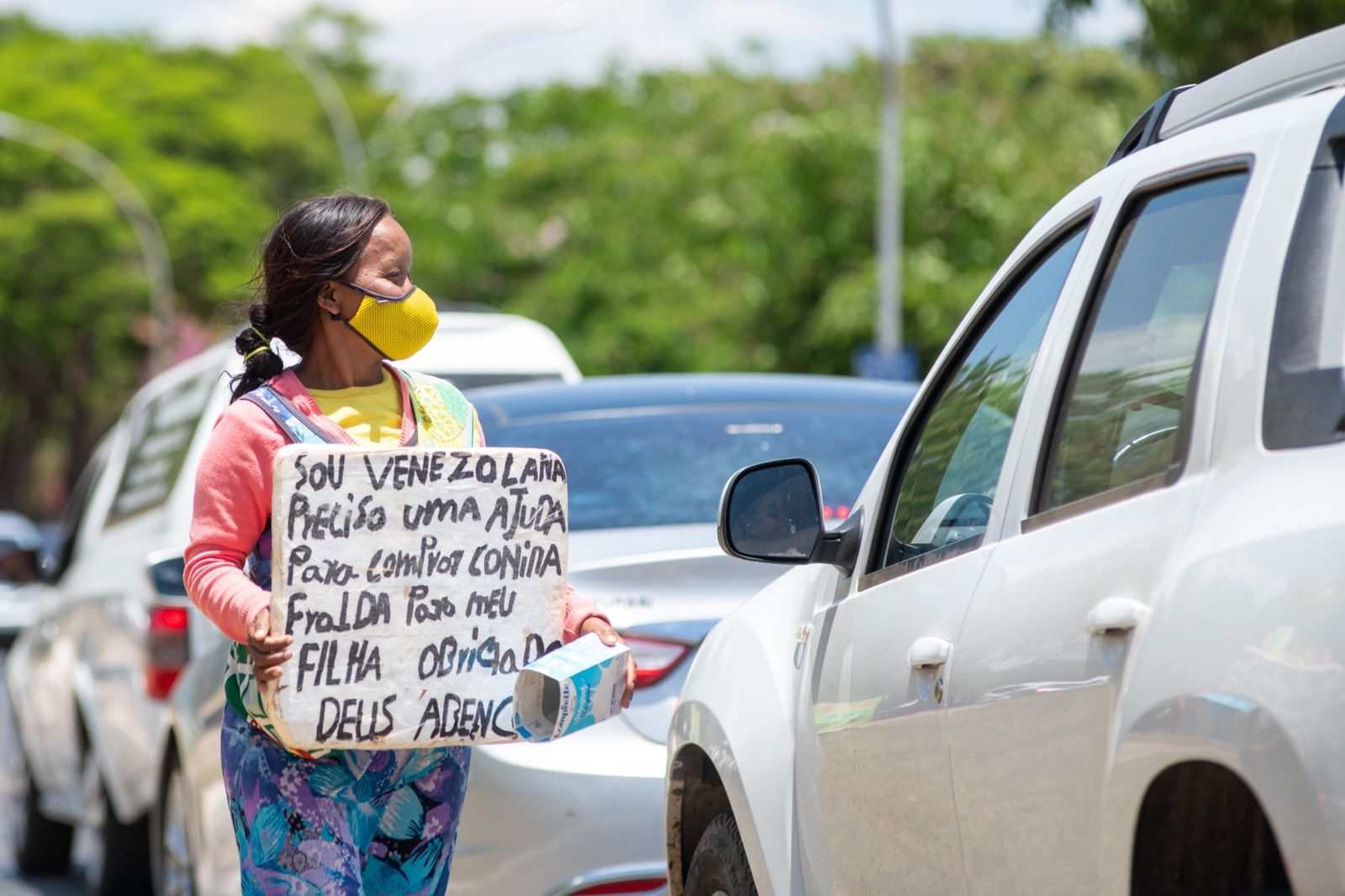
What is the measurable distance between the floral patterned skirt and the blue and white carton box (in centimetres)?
22

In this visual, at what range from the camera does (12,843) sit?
32.8 feet

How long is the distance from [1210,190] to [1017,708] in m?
0.67

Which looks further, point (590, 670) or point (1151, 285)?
point (590, 670)

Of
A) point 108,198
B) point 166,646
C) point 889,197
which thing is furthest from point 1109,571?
point 108,198

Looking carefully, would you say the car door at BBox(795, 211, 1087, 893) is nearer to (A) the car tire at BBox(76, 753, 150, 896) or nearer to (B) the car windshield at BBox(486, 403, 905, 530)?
(B) the car windshield at BBox(486, 403, 905, 530)

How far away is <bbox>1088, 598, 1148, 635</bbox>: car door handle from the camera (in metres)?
2.36

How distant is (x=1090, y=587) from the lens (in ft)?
8.19

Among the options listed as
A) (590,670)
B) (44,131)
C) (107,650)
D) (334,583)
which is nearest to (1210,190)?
(590,670)

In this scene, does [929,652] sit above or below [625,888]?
above

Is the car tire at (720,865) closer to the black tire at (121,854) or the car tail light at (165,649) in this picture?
the car tail light at (165,649)

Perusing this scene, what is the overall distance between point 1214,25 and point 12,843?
7474 mm

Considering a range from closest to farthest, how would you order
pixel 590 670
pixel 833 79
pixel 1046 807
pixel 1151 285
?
pixel 1046 807
pixel 1151 285
pixel 590 670
pixel 833 79

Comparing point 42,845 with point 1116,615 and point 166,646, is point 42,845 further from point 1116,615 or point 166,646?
point 1116,615

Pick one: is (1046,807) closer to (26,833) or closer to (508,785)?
(508,785)
